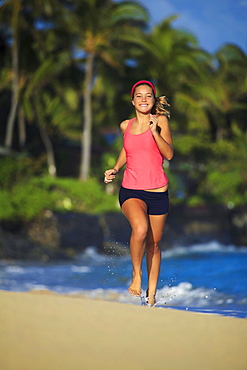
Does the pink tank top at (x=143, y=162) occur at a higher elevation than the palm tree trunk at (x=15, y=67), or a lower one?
lower

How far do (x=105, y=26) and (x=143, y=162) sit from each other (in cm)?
1496

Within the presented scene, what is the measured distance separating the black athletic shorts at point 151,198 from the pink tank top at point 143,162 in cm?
3

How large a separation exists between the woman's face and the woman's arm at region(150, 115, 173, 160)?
0.31ft

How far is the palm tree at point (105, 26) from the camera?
17.8 meters

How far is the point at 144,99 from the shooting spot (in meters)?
3.77

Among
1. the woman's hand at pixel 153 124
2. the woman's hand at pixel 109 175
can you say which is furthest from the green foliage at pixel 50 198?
the woman's hand at pixel 153 124

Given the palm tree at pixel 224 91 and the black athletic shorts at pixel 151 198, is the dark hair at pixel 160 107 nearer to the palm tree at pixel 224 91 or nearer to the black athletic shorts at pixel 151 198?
the black athletic shorts at pixel 151 198

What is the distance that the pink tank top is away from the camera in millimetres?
3707

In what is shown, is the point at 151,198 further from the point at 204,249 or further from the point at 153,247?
the point at 204,249

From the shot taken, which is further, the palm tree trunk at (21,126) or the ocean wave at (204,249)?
the palm tree trunk at (21,126)

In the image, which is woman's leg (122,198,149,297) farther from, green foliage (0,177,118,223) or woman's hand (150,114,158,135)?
green foliage (0,177,118,223)

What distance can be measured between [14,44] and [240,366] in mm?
17340

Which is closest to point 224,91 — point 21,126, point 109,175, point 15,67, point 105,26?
point 105,26

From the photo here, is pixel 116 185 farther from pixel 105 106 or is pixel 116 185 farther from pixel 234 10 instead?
pixel 234 10
